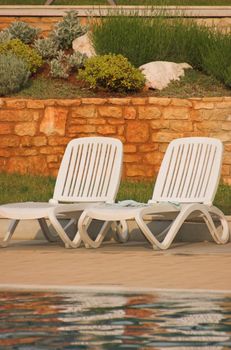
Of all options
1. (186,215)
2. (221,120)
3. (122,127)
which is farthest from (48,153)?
(186,215)

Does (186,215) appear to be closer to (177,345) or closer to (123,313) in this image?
(123,313)

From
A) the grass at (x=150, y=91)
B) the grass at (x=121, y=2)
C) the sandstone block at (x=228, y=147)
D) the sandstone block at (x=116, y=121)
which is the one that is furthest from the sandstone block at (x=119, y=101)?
the grass at (x=121, y=2)

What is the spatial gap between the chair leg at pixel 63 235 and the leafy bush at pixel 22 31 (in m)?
8.63

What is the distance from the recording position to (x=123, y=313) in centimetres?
1027

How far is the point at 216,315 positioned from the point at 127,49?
43.8ft

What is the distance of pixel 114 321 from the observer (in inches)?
389

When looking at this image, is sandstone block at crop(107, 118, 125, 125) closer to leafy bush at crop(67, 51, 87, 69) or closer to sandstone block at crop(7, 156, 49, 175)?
sandstone block at crop(7, 156, 49, 175)

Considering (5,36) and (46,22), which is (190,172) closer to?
(5,36)

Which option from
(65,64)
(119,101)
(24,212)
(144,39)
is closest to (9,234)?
(24,212)

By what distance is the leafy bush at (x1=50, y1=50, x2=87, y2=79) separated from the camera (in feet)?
75.0

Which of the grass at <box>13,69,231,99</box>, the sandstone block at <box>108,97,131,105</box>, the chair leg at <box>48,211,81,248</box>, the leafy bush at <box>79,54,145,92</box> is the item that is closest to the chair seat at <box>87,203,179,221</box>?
the chair leg at <box>48,211,81,248</box>

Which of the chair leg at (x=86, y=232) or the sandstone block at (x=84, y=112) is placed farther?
the sandstone block at (x=84, y=112)

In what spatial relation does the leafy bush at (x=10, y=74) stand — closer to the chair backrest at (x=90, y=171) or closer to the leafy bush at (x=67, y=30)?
the leafy bush at (x=67, y=30)

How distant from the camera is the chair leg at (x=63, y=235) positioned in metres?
14.9
